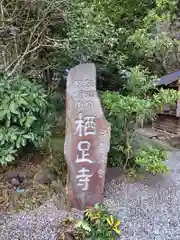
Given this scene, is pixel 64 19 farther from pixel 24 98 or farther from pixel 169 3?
pixel 169 3

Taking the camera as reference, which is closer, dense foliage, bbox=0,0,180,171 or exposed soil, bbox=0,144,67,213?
exposed soil, bbox=0,144,67,213

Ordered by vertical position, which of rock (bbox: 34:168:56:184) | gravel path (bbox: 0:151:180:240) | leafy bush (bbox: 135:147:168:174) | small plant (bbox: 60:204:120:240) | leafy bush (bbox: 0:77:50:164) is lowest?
gravel path (bbox: 0:151:180:240)

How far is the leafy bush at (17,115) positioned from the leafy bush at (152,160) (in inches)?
60.4

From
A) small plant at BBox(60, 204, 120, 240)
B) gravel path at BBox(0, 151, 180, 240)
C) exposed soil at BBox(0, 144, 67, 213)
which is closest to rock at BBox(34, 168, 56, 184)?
exposed soil at BBox(0, 144, 67, 213)

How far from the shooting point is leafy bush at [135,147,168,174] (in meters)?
4.04

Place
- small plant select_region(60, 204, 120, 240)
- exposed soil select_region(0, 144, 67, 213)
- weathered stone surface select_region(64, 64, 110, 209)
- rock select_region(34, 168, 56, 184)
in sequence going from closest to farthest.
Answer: small plant select_region(60, 204, 120, 240), weathered stone surface select_region(64, 64, 110, 209), exposed soil select_region(0, 144, 67, 213), rock select_region(34, 168, 56, 184)

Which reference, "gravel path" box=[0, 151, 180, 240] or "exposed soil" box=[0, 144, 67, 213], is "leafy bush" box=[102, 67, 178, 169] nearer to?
"gravel path" box=[0, 151, 180, 240]

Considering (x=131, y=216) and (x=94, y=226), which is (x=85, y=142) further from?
(x=131, y=216)

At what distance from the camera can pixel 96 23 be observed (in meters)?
5.39

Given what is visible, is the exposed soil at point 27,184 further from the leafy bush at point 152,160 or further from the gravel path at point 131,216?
the leafy bush at point 152,160

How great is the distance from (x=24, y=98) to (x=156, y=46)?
12.7 ft

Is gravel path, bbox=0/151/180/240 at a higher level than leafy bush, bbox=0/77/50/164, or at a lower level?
lower

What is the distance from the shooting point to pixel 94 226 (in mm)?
3119

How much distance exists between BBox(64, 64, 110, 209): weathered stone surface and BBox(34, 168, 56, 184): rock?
592mm
